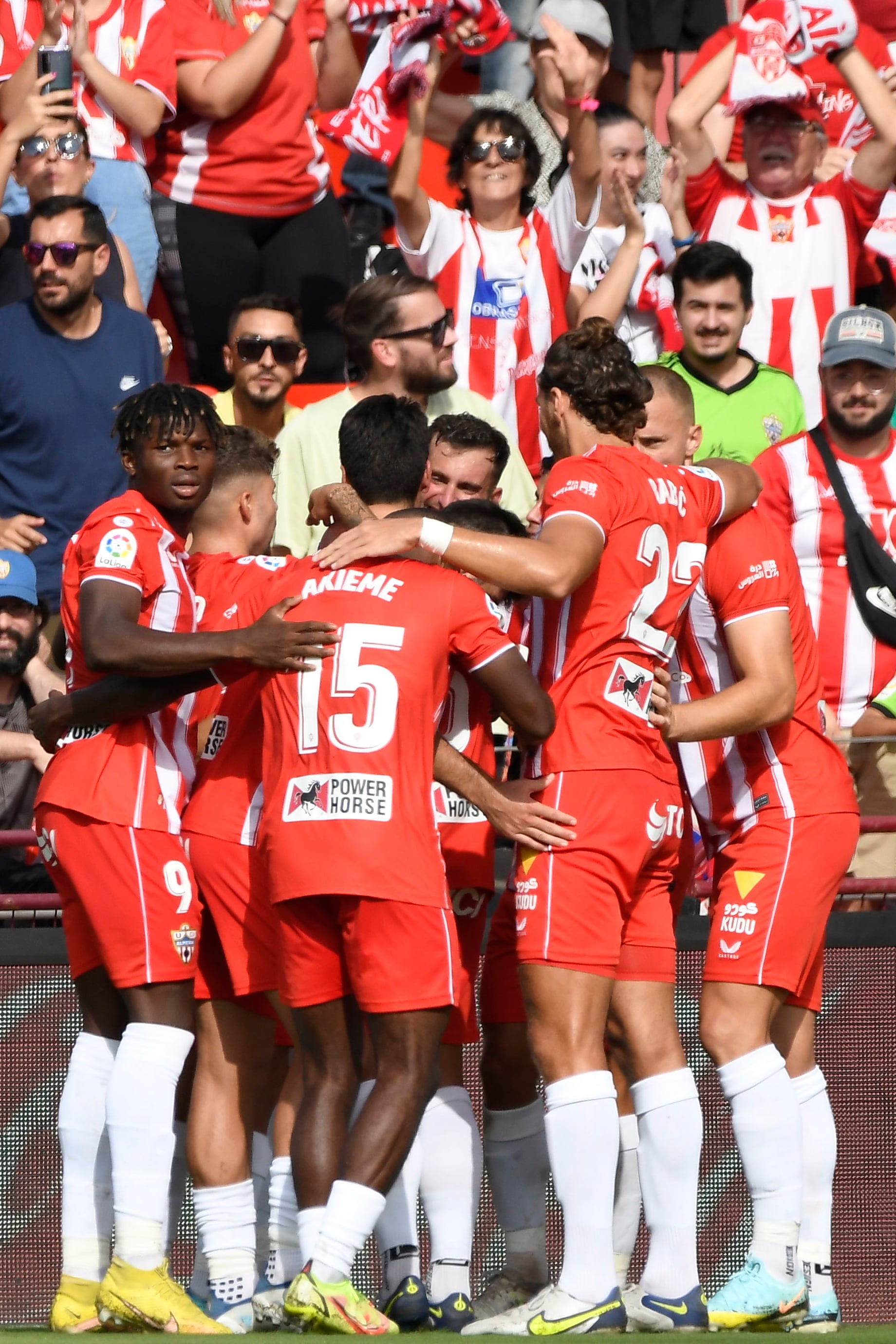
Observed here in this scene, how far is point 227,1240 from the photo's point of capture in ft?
16.5

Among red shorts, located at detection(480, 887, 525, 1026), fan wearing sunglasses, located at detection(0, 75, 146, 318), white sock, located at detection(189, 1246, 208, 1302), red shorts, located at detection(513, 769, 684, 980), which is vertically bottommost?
white sock, located at detection(189, 1246, 208, 1302)

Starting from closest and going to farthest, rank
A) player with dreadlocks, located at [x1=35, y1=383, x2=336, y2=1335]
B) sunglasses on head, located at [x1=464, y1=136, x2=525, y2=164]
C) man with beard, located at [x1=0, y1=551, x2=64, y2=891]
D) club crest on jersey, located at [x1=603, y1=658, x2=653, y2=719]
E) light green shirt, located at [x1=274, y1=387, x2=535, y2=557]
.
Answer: player with dreadlocks, located at [x1=35, y1=383, x2=336, y2=1335] → club crest on jersey, located at [x1=603, y1=658, x2=653, y2=719] → man with beard, located at [x1=0, y1=551, x2=64, y2=891] → light green shirt, located at [x1=274, y1=387, x2=535, y2=557] → sunglasses on head, located at [x1=464, y1=136, x2=525, y2=164]

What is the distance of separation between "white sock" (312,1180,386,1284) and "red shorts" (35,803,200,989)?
0.73 meters

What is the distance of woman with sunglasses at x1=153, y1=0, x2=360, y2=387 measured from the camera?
8.87 meters

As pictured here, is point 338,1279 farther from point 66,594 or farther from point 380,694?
point 66,594

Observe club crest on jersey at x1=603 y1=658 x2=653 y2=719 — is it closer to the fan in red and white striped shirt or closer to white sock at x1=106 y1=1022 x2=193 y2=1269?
white sock at x1=106 y1=1022 x2=193 y2=1269

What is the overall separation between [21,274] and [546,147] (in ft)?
9.89

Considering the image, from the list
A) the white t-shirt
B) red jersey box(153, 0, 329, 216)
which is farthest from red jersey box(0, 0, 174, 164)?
the white t-shirt

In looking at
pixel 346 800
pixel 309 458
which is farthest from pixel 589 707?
pixel 309 458

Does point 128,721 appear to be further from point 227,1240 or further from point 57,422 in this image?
point 57,422

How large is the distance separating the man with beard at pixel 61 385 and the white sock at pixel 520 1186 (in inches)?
131

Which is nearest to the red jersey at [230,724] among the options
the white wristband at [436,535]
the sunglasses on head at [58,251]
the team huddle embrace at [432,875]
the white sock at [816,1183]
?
the team huddle embrace at [432,875]

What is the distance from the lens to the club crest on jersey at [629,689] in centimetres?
501

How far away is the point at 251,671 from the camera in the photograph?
5023 mm
